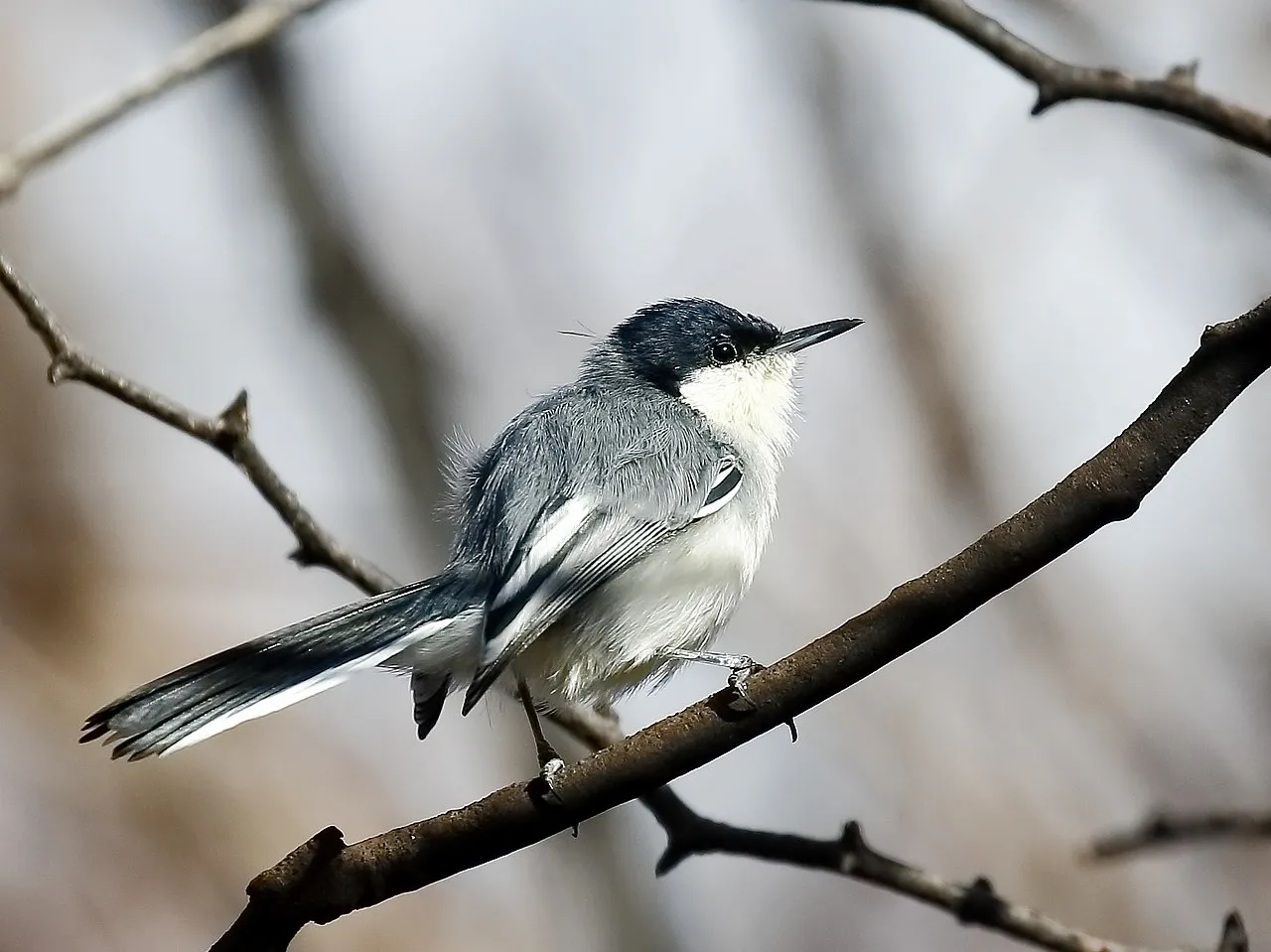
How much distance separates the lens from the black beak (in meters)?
3.12

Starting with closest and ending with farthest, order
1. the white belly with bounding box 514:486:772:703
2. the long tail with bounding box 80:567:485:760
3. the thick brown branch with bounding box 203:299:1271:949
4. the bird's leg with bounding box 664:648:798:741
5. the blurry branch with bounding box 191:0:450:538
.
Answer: the thick brown branch with bounding box 203:299:1271:949 → the bird's leg with bounding box 664:648:798:741 → the long tail with bounding box 80:567:485:760 → the white belly with bounding box 514:486:772:703 → the blurry branch with bounding box 191:0:450:538

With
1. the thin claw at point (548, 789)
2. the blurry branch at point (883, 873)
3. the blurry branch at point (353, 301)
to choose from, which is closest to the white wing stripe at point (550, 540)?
the blurry branch at point (883, 873)

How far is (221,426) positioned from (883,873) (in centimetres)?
125

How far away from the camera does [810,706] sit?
169 centimetres

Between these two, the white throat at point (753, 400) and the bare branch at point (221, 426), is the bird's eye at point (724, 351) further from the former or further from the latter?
the bare branch at point (221, 426)

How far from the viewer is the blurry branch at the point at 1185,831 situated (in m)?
2.25

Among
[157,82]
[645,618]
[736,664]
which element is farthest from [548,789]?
[157,82]

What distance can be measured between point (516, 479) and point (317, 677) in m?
0.60

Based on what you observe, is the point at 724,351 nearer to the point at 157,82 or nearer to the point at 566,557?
the point at 566,557

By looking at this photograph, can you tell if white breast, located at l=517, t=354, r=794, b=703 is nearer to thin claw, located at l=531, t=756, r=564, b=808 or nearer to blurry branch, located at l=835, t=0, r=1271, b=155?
thin claw, located at l=531, t=756, r=564, b=808

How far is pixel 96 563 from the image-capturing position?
5.32m

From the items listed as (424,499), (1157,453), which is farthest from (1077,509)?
(424,499)

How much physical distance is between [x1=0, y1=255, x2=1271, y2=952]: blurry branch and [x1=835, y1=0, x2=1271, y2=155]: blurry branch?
595 mm

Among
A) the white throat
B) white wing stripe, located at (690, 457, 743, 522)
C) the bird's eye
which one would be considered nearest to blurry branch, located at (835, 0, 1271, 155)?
white wing stripe, located at (690, 457, 743, 522)
